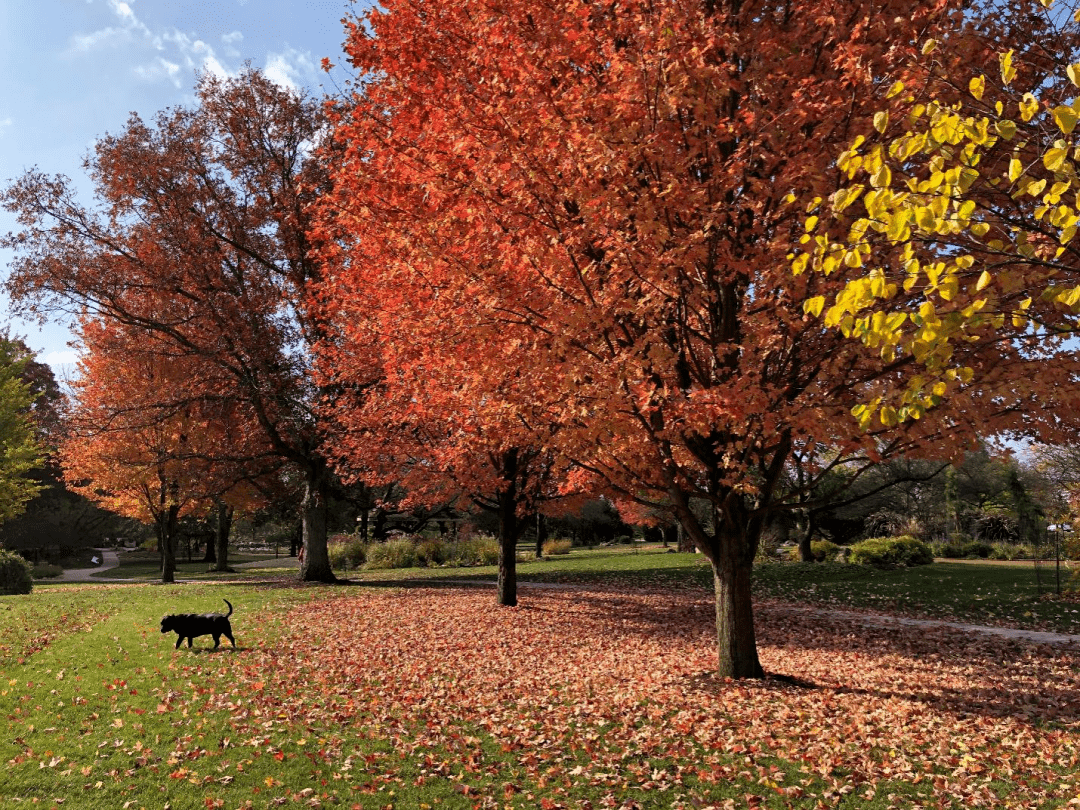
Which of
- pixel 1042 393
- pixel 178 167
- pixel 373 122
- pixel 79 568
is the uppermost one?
pixel 178 167

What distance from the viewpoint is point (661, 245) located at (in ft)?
19.9

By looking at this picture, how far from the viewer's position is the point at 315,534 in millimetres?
20953

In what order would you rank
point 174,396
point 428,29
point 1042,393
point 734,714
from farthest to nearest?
1. point 174,396
2. point 428,29
3. point 734,714
4. point 1042,393

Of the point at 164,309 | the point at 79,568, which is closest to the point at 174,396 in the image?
the point at 164,309

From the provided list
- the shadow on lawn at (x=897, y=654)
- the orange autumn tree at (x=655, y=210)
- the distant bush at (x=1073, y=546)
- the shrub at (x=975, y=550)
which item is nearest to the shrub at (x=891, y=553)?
the shrub at (x=975, y=550)

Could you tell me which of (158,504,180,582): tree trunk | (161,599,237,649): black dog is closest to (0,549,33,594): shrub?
(158,504,180,582): tree trunk

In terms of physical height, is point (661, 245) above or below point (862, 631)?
above

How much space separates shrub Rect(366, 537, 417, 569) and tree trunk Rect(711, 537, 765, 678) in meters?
21.8

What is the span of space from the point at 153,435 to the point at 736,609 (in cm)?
2116

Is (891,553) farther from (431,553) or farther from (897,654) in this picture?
(431,553)

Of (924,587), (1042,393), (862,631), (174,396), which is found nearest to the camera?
(1042,393)

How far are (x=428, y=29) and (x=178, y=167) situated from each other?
539 inches

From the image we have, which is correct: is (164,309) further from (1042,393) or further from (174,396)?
(1042,393)

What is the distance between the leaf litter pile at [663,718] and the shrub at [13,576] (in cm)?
1467
